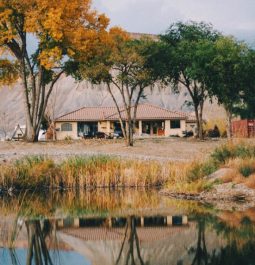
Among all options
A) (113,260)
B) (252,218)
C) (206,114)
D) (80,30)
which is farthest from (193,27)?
(206,114)

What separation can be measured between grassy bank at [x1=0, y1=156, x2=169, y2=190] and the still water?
3306mm

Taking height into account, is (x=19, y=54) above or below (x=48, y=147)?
above

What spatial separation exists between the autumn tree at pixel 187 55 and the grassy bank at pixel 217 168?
19415 mm

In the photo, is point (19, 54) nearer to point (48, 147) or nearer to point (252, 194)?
point (48, 147)

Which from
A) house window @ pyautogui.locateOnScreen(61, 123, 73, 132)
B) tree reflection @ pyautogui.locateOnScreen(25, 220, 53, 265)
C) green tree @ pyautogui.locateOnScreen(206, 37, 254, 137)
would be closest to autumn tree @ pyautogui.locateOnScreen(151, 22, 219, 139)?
green tree @ pyautogui.locateOnScreen(206, 37, 254, 137)

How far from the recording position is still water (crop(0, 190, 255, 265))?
15297 mm

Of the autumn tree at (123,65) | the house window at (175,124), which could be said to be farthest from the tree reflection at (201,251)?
the house window at (175,124)

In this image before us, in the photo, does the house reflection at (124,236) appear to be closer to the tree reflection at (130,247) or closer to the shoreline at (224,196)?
the tree reflection at (130,247)

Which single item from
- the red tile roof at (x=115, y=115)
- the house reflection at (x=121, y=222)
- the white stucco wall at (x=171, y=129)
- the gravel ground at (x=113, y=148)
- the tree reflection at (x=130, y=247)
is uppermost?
the red tile roof at (x=115, y=115)

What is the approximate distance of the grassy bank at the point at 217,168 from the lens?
26156 millimetres

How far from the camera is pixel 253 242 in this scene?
634 inches

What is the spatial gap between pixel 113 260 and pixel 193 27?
45.5m

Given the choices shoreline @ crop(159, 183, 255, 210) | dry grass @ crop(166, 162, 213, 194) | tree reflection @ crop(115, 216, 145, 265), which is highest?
dry grass @ crop(166, 162, 213, 194)

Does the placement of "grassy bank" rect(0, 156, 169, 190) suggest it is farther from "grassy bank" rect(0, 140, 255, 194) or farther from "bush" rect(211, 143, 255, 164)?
"bush" rect(211, 143, 255, 164)
